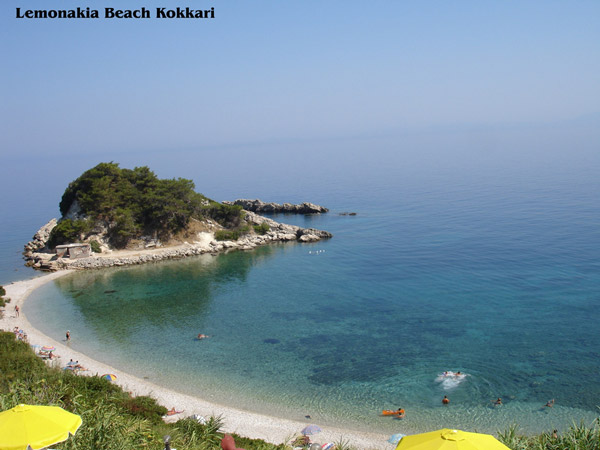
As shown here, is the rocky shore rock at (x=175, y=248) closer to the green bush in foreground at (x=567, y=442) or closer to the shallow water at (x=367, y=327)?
the shallow water at (x=367, y=327)

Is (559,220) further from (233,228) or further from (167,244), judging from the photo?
(167,244)

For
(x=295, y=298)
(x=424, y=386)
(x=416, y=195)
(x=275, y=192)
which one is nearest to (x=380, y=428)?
(x=424, y=386)

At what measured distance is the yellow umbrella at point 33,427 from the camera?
12.4 m

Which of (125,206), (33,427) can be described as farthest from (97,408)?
(125,206)

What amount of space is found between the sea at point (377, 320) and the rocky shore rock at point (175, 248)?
187cm

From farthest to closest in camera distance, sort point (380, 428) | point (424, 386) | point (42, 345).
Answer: point (42, 345) < point (424, 386) < point (380, 428)

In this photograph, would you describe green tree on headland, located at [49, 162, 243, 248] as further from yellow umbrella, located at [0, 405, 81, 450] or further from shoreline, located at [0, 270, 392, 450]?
yellow umbrella, located at [0, 405, 81, 450]

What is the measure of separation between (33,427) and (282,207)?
3334 inches

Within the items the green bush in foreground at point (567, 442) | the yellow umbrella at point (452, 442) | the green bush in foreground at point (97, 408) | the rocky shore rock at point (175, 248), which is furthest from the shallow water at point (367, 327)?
the yellow umbrella at point (452, 442)

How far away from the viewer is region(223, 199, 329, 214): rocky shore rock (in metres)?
93.1

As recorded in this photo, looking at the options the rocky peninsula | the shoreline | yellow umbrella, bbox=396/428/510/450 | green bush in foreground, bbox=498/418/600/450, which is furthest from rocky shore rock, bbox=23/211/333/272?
yellow umbrella, bbox=396/428/510/450

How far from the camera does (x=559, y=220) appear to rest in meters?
69.1

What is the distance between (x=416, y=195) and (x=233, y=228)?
47303mm

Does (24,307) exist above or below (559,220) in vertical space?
below
